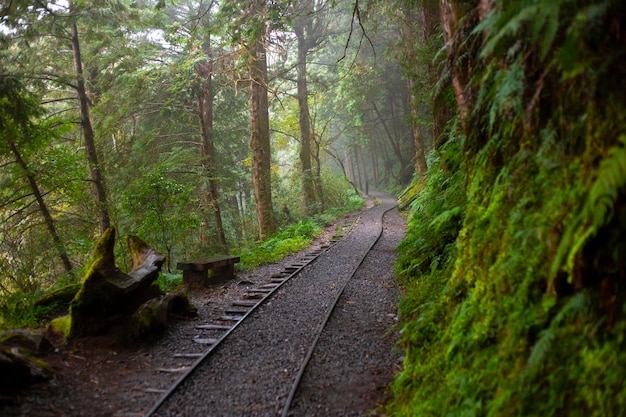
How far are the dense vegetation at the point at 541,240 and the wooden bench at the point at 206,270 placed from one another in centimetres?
576

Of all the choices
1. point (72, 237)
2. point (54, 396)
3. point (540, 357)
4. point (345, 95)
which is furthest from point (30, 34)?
point (345, 95)

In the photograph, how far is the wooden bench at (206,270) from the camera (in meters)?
9.09

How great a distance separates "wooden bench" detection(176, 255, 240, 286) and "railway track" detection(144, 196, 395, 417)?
116cm

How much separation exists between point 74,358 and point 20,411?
1.38 metres

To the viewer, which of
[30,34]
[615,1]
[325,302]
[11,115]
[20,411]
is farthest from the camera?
[30,34]

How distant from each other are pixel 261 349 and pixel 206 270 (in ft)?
13.0

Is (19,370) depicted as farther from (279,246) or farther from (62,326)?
(279,246)

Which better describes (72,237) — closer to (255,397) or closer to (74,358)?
(74,358)

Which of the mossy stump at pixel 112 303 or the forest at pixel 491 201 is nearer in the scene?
the forest at pixel 491 201

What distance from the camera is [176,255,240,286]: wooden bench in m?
9.09

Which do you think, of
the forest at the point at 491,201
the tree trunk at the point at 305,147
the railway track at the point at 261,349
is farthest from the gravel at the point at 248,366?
the tree trunk at the point at 305,147

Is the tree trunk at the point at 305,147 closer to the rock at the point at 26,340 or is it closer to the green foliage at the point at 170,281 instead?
the green foliage at the point at 170,281

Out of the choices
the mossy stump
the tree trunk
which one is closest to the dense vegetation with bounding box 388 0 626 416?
the mossy stump

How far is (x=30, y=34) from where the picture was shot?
1028cm
